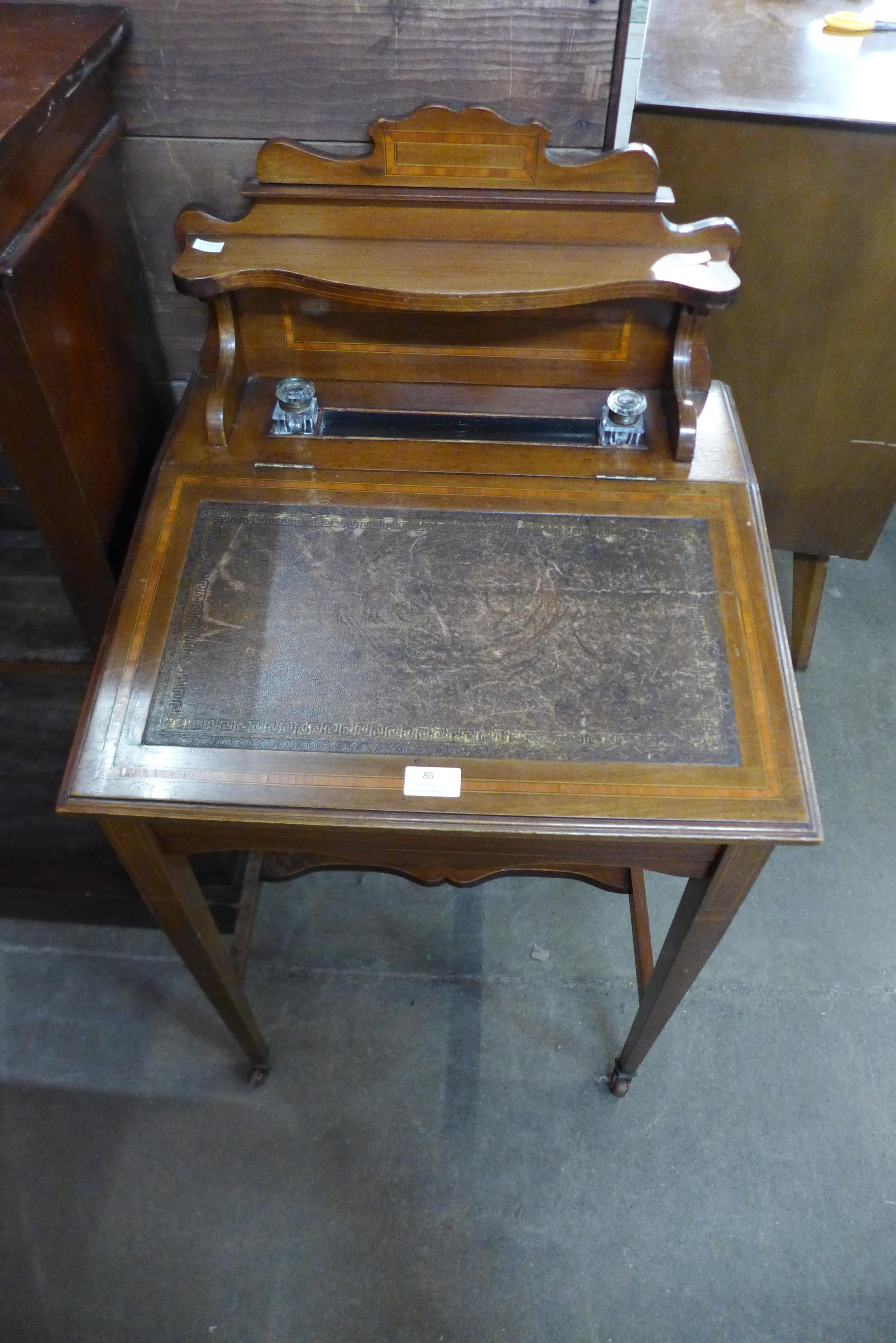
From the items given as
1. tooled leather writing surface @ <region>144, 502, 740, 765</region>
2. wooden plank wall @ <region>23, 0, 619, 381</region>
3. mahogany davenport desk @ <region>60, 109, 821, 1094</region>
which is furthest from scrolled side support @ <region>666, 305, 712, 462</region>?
wooden plank wall @ <region>23, 0, 619, 381</region>

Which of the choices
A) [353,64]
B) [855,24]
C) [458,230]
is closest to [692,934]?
[458,230]

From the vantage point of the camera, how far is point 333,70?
1.23 metres

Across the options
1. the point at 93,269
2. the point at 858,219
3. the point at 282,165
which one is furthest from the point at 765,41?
the point at 93,269

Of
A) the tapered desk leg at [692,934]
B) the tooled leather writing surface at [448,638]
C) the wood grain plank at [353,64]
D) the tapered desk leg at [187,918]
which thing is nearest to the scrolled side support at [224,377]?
the tooled leather writing surface at [448,638]

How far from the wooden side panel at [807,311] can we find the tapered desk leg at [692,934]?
92 centimetres

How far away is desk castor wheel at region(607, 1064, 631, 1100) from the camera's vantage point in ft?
5.49

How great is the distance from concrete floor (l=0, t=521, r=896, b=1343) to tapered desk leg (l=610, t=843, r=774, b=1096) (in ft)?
0.79

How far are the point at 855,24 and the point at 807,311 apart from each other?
0.59 metres

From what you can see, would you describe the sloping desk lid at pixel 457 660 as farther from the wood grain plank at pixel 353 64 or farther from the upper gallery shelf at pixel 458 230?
the wood grain plank at pixel 353 64

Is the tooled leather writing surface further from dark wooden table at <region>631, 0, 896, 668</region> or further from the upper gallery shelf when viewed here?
dark wooden table at <region>631, 0, 896, 668</region>

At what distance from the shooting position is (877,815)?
2053 millimetres

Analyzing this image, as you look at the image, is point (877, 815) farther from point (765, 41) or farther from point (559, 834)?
point (765, 41)

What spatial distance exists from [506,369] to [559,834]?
0.73 m

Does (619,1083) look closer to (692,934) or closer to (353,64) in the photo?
(692,934)
